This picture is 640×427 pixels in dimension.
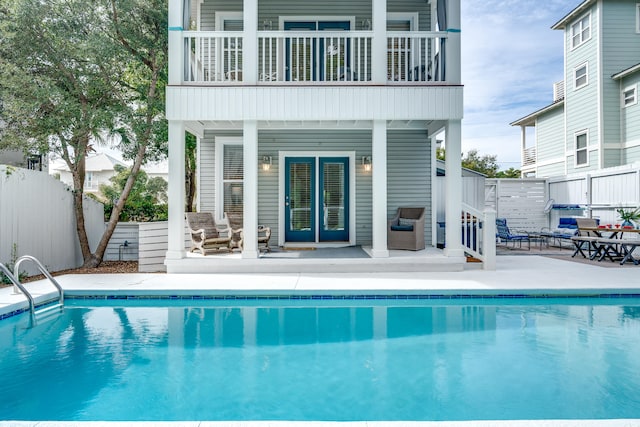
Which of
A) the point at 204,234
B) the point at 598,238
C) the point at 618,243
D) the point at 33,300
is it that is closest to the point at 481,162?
the point at 598,238

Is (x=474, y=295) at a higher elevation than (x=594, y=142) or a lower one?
lower

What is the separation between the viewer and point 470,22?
13.9m

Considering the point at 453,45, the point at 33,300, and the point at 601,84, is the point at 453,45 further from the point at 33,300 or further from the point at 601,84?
the point at 601,84

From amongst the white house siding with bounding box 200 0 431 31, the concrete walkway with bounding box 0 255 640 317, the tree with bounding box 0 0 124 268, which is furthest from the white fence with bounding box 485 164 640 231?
the tree with bounding box 0 0 124 268

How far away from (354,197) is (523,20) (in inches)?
534

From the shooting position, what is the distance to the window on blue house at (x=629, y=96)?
12.3 metres

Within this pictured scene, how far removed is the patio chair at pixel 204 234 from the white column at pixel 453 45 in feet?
17.4

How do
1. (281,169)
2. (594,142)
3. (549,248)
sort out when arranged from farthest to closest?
(594,142)
(549,248)
(281,169)

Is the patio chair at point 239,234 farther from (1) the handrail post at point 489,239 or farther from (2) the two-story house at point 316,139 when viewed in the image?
(1) the handrail post at point 489,239

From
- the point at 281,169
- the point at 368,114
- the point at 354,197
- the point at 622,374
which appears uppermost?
the point at 368,114

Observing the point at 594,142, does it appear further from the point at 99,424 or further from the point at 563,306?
the point at 99,424

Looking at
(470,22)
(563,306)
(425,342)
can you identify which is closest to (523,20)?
(470,22)

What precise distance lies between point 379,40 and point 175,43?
12.1 feet

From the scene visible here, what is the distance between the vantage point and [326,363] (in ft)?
11.8
